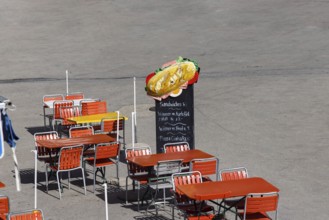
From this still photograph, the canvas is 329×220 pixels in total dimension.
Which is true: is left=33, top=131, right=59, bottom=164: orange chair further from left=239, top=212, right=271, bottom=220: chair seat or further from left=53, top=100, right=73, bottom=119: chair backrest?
left=239, top=212, right=271, bottom=220: chair seat

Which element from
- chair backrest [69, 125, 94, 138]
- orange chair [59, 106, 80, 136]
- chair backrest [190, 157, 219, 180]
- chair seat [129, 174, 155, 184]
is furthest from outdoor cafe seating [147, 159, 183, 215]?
orange chair [59, 106, 80, 136]

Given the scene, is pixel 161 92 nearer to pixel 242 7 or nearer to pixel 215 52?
pixel 215 52

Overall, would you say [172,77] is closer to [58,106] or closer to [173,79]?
[173,79]

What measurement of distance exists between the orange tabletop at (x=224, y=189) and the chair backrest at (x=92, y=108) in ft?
25.0

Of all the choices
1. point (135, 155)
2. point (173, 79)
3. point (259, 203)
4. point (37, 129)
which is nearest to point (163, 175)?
point (135, 155)

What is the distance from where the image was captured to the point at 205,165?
645 inches

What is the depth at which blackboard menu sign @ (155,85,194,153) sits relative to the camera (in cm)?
1869

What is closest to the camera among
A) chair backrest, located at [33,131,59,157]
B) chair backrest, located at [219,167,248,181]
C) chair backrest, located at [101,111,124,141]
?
chair backrest, located at [219,167,248,181]

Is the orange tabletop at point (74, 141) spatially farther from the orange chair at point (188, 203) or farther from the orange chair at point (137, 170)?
the orange chair at point (188, 203)

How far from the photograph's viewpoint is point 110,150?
17734 mm

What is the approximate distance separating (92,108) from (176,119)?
11.7 feet

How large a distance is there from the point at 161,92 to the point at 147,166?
2871mm

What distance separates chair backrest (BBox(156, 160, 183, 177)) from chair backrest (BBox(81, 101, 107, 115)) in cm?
577

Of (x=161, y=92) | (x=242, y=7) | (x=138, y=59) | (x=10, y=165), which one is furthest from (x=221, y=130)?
(x=242, y=7)
